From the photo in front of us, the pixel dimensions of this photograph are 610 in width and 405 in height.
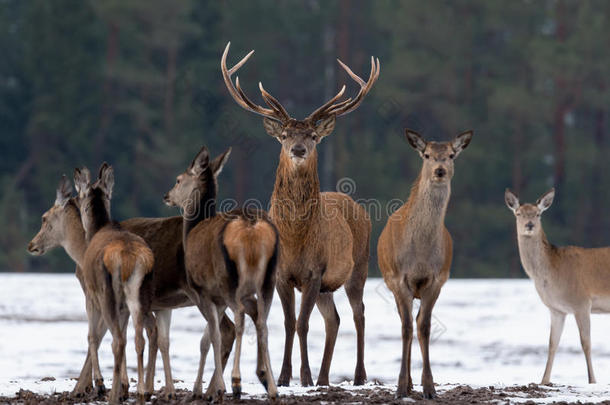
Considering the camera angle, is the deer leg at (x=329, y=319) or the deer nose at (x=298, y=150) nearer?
the deer nose at (x=298, y=150)

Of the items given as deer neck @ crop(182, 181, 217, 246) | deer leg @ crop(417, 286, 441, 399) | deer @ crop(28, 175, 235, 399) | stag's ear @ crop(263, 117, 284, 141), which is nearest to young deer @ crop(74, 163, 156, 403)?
deer @ crop(28, 175, 235, 399)

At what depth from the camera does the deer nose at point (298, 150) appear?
978cm

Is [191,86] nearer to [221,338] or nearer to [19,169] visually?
[19,169]

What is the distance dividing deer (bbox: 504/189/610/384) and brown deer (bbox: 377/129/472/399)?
2844 millimetres

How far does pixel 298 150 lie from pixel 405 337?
6.67 ft

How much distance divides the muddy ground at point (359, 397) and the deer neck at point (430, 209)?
153 centimetres

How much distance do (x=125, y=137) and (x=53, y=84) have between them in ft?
10.1

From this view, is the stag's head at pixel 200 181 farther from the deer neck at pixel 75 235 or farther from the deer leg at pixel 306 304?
the deer leg at pixel 306 304

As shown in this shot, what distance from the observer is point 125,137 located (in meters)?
36.6

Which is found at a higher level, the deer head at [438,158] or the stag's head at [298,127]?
the stag's head at [298,127]

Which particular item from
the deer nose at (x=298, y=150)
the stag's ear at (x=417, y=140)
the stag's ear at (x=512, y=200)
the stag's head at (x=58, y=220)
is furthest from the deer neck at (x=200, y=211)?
the stag's ear at (x=512, y=200)

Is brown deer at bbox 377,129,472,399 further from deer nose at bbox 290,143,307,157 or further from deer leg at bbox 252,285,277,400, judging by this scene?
deer leg at bbox 252,285,277,400

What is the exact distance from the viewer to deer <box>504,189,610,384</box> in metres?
12.1

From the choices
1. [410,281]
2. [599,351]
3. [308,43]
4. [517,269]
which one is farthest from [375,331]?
[308,43]
